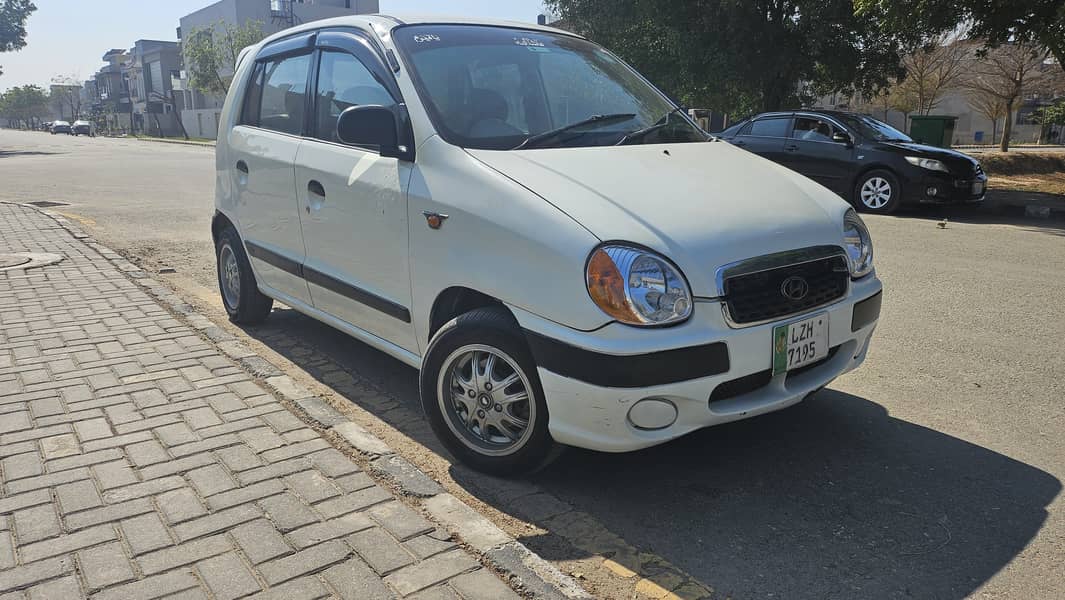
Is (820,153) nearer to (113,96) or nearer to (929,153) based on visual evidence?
(929,153)

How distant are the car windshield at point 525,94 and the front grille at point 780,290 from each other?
1053 mm

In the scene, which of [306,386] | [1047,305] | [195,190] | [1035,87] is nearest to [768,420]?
[306,386]

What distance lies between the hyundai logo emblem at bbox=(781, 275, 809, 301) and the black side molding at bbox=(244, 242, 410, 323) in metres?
1.67

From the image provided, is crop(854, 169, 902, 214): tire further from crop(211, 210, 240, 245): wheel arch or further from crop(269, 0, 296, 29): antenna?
crop(269, 0, 296, 29): antenna

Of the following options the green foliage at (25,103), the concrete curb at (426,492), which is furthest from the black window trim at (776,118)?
the green foliage at (25,103)

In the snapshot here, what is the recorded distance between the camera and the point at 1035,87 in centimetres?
3366

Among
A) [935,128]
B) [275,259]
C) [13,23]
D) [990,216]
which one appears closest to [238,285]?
[275,259]

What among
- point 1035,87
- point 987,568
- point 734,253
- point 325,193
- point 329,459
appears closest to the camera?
point 987,568

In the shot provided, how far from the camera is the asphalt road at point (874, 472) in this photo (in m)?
2.75

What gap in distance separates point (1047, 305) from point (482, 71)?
15.9 ft

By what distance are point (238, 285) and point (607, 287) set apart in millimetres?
3621

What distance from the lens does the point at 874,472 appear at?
343 centimetres

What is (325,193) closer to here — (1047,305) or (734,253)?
(734,253)

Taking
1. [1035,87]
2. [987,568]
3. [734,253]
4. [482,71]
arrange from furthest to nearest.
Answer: [1035,87] → [482,71] → [734,253] → [987,568]
